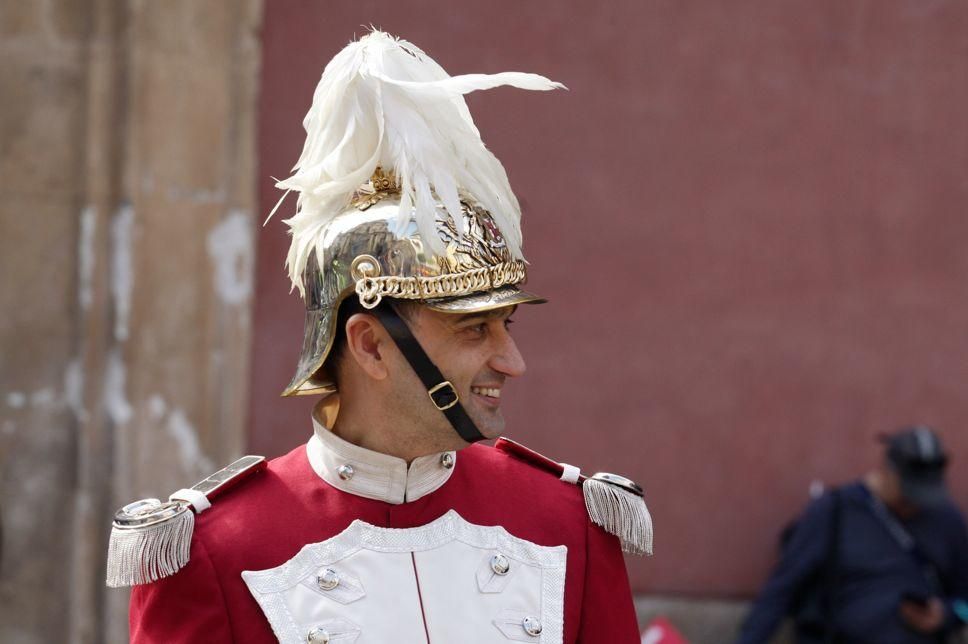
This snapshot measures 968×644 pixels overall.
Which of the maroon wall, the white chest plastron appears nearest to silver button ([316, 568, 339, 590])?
the white chest plastron

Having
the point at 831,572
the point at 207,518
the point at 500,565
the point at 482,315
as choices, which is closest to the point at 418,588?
the point at 500,565

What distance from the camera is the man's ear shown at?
2662 mm

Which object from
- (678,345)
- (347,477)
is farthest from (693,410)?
(347,477)

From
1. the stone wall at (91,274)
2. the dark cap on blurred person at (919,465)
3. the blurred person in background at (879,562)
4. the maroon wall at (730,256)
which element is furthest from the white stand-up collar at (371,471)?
the dark cap on blurred person at (919,465)

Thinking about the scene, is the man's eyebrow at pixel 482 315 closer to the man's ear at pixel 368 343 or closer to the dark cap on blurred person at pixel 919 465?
the man's ear at pixel 368 343

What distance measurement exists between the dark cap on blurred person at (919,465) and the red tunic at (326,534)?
277 cm

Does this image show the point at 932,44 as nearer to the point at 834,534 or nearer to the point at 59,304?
the point at 834,534

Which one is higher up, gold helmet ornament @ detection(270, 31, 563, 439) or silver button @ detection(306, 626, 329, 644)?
gold helmet ornament @ detection(270, 31, 563, 439)

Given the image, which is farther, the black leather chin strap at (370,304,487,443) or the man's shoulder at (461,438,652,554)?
the man's shoulder at (461,438,652,554)

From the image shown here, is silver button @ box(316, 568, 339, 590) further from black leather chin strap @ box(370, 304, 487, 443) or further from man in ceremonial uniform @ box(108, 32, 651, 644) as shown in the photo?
black leather chin strap @ box(370, 304, 487, 443)

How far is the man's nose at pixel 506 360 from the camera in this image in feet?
8.80

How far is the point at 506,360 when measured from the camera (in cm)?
269

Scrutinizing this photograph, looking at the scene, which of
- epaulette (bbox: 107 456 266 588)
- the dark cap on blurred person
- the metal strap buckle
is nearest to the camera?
epaulette (bbox: 107 456 266 588)

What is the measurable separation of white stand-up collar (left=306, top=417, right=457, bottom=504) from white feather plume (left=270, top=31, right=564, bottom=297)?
13.0 inches
